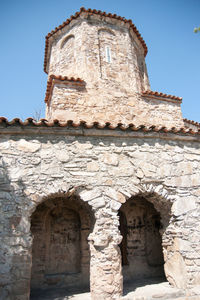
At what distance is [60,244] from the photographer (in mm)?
6117

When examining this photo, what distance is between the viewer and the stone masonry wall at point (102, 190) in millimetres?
3981

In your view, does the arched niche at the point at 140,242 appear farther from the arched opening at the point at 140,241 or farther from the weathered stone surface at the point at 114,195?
the weathered stone surface at the point at 114,195

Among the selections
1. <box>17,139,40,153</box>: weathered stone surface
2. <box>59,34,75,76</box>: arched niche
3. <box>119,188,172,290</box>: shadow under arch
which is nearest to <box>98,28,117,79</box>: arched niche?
<box>59,34,75,76</box>: arched niche

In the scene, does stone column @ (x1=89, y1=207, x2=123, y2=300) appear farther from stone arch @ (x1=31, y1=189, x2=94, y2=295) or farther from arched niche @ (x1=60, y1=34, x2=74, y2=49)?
arched niche @ (x1=60, y1=34, x2=74, y2=49)

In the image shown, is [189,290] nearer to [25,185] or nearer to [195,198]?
[195,198]

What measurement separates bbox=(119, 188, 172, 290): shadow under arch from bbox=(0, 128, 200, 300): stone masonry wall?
5.09 feet

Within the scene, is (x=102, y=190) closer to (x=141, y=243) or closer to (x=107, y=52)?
(x=141, y=243)

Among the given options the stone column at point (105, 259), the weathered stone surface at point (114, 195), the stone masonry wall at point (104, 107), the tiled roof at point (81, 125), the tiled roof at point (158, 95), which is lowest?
the stone column at point (105, 259)

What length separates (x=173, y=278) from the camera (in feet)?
15.1

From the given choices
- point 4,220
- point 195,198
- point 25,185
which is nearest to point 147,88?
point 195,198

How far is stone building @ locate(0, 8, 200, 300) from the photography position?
4.10 m

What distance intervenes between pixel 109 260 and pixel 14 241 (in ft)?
5.98

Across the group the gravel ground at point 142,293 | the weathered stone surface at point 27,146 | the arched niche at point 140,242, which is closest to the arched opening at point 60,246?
the gravel ground at point 142,293

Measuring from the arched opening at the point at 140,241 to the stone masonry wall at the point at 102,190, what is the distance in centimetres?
166
